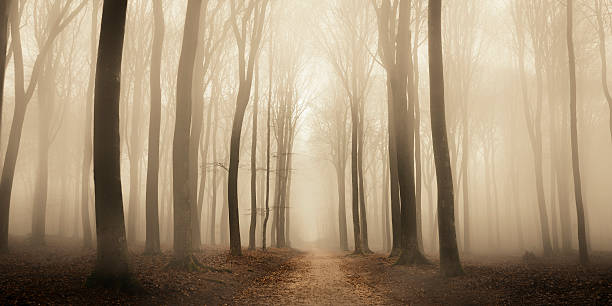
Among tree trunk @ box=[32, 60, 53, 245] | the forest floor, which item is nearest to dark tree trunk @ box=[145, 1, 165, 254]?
the forest floor

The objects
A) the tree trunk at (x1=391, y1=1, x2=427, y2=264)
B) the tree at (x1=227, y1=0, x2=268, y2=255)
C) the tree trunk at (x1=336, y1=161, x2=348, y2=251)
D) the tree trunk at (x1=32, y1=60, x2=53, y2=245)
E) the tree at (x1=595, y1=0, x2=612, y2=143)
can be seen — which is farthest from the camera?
the tree trunk at (x1=336, y1=161, x2=348, y2=251)

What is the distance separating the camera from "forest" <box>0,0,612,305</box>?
704 cm

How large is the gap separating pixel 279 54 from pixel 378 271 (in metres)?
14.8

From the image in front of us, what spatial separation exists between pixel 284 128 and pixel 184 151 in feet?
47.2

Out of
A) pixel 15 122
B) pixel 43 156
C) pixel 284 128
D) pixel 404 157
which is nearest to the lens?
pixel 404 157

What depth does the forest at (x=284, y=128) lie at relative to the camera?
7037 mm

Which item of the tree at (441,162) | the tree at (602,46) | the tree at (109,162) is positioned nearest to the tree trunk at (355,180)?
the tree at (441,162)

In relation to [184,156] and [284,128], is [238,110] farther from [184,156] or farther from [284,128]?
[284,128]

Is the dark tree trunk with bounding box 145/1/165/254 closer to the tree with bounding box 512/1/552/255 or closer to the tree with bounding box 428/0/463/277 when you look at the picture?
the tree with bounding box 428/0/463/277

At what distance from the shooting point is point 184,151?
10164 mm

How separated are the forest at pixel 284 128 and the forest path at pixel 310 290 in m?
0.09

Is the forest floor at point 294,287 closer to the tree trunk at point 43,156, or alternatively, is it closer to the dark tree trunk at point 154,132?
the dark tree trunk at point 154,132

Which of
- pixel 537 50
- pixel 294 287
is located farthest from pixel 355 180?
pixel 537 50

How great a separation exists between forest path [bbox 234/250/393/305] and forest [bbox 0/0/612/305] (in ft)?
0.30
